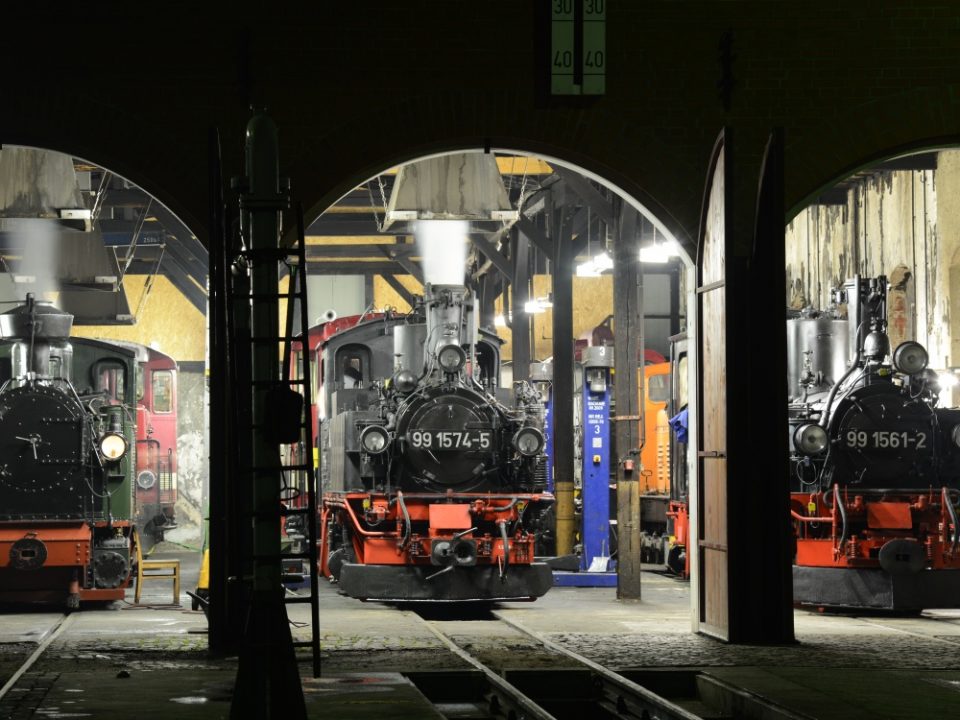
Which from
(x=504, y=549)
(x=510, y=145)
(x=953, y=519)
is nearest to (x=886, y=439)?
(x=953, y=519)

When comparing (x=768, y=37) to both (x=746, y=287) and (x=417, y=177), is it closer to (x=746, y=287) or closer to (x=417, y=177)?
(x=746, y=287)

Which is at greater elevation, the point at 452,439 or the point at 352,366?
A: the point at 352,366

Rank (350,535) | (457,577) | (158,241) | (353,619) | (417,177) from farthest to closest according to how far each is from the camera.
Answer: (158,241)
(417,177)
(350,535)
(457,577)
(353,619)

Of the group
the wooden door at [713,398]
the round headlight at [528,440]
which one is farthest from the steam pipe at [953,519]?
the round headlight at [528,440]

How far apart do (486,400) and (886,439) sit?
3.87m

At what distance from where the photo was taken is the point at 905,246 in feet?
63.6

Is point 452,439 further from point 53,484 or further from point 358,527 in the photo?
point 53,484

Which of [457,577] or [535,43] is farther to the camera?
[457,577]

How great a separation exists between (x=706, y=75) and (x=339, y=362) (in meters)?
6.54

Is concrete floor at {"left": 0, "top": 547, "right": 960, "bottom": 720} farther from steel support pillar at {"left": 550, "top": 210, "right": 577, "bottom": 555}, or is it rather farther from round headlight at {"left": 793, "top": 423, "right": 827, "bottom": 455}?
steel support pillar at {"left": 550, "top": 210, "right": 577, "bottom": 555}

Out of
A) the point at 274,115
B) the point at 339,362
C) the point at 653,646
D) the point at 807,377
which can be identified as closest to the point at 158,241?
the point at 339,362

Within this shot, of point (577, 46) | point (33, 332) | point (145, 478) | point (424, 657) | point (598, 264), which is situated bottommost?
point (424, 657)

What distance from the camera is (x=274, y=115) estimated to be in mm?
10953

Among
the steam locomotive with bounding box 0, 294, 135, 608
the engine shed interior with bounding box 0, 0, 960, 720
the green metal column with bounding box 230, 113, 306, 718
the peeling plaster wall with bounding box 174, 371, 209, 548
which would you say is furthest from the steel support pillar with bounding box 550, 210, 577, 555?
the peeling plaster wall with bounding box 174, 371, 209, 548
